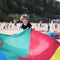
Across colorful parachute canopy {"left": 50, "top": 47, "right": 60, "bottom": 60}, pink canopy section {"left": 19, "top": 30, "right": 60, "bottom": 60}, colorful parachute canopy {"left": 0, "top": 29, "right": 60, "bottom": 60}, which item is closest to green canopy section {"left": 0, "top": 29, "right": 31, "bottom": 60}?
colorful parachute canopy {"left": 0, "top": 29, "right": 60, "bottom": 60}

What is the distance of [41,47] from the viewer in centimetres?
748

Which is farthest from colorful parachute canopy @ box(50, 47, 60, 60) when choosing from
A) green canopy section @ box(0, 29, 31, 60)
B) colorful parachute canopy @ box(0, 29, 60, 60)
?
green canopy section @ box(0, 29, 31, 60)

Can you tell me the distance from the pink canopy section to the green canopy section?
4.5 inches

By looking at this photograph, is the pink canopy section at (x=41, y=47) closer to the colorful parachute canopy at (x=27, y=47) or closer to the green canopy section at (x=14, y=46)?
the colorful parachute canopy at (x=27, y=47)

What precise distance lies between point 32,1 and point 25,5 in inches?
350

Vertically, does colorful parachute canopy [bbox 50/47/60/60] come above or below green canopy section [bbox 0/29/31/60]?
below

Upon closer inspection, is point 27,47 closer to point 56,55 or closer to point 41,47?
point 41,47

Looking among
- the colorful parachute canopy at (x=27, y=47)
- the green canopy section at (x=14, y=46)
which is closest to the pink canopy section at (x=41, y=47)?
the colorful parachute canopy at (x=27, y=47)

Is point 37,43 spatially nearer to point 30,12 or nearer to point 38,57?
point 38,57

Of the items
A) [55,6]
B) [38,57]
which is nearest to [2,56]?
[38,57]

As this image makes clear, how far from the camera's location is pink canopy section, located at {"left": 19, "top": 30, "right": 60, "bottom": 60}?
7.36 meters

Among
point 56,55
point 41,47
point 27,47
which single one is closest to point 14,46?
point 27,47

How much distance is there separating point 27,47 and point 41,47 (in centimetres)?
33

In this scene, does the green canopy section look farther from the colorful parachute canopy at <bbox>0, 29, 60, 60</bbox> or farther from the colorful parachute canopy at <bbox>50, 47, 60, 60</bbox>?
the colorful parachute canopy at <bbox>50, 47, 60, 60</bbox>
